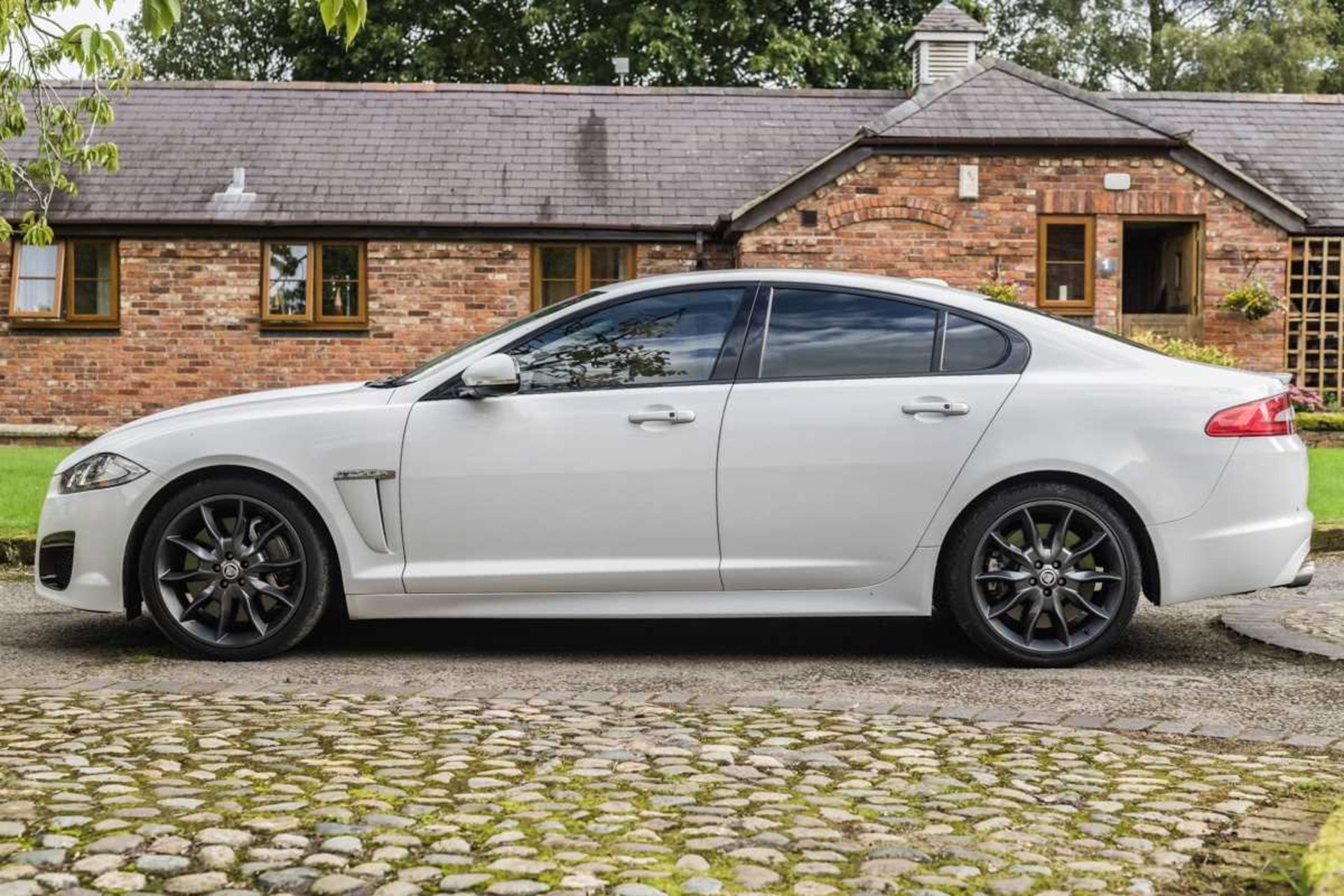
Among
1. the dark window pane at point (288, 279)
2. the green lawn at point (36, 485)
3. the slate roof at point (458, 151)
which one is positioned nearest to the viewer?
the green lawn at point (36, 485)

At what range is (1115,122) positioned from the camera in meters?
21.1

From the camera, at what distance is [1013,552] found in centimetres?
600

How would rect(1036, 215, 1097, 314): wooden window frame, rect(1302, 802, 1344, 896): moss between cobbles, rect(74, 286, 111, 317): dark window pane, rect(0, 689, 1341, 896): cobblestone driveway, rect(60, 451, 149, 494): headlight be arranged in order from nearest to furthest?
1. rect(1302, 802, 1344, 896): moss between cobbles
2. rect(0, 689, 1341, 896): cobblestone driveway
3. rect(60, 451, 149, 494): headlight
4. rect(1036, 215, 1097, 314): wooden window frame
5. rect(74, 286, 111, 317): dark window pane

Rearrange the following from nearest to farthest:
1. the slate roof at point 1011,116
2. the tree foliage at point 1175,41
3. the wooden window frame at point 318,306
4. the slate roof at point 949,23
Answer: the slate roof at point 1011,116 < the wooden window frame at point 318,306 < the slate roof at point 949,23 < the tree foliage at point 1175,41

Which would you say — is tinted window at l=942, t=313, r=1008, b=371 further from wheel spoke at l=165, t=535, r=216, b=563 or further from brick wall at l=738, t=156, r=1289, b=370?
brick wall at l=738, t=156, r=1289, b=370

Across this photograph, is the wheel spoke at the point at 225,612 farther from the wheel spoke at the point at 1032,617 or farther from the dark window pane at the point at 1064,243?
the dark window pane at the point at 1064,243

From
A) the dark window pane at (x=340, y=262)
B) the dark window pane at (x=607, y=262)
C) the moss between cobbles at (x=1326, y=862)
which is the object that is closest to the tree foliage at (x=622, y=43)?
the dark window pane at (x=607, y=262)

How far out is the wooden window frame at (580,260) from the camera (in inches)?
882

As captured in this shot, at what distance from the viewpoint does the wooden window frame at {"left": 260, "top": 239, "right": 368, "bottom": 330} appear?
22438mm

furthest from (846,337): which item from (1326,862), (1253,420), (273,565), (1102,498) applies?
(1326,862)

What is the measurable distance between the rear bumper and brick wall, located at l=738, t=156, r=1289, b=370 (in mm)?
15040

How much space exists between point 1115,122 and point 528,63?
18.5m

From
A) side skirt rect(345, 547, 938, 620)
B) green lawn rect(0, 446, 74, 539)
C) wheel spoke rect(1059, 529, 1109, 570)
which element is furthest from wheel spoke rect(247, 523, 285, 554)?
green lawn rect(0, 446, 74, 539)

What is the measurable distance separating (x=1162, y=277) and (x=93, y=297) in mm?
15613
